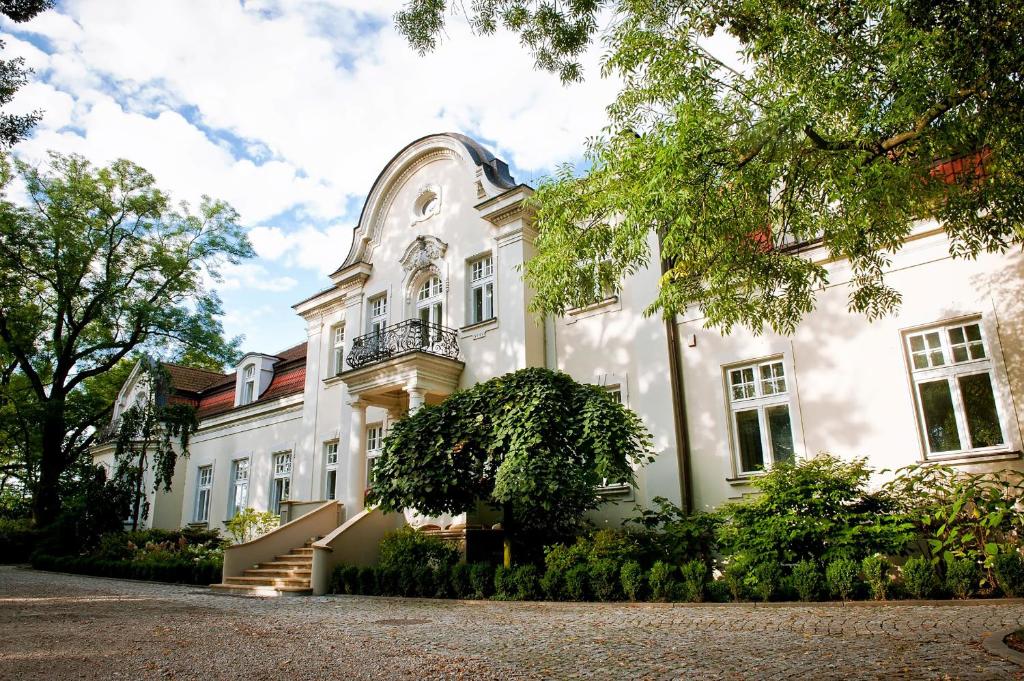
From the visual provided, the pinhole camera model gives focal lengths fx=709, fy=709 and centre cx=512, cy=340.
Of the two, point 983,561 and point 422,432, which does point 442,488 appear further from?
point 983,561

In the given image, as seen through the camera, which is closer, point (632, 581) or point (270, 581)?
point (632, 581)

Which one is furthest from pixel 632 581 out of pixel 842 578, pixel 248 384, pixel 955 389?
pixel 248 384

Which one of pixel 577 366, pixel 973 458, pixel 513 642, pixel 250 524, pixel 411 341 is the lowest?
pixel 513 642

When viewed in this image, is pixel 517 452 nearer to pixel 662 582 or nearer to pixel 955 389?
pixel 662 582

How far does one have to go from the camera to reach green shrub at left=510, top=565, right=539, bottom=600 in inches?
410

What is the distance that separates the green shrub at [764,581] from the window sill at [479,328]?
317 inches

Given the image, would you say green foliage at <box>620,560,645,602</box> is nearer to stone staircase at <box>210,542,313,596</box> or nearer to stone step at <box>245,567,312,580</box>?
stone staircase at <box>210,542,313,596</box>

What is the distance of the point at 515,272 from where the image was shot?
15344 mm

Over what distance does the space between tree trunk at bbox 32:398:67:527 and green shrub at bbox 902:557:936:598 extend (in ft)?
81.0

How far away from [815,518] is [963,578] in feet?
6.47

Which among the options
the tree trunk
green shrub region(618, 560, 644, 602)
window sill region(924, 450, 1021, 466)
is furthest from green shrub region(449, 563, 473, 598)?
the tree trunk

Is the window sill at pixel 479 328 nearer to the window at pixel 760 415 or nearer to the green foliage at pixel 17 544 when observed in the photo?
the window at pixel 760 415

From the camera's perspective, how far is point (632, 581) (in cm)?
959

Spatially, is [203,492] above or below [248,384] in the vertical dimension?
below
